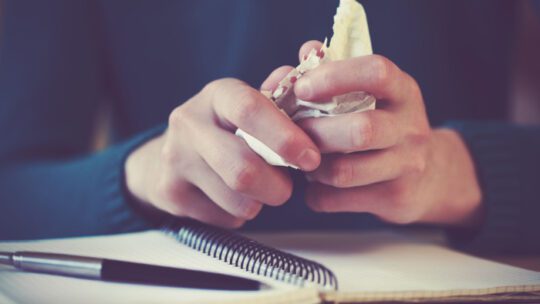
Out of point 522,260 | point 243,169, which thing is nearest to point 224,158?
point 243,169

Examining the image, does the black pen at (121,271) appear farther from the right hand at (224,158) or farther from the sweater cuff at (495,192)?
the sweater cuff at (495,192)

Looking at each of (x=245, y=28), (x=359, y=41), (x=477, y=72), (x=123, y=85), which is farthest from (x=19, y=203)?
(x=477, y=72)

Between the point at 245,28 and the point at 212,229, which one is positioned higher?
the point at 245,28

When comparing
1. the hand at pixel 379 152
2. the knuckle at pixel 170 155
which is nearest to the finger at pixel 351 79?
the hand at pixel 379 152

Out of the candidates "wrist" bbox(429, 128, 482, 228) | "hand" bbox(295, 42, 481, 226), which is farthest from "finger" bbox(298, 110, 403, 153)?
"wrist" bbox(429, 128, 482, 228)

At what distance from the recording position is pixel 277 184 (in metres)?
0.27

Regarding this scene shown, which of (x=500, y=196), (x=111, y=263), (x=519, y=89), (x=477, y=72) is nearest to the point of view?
(x=111, y=263)

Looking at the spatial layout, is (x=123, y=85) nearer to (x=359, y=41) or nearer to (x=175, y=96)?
(x=175, y=96)

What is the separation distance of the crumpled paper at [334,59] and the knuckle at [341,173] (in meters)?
0.03

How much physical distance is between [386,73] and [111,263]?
157 millimetres

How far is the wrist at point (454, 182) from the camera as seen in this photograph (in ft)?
1.19

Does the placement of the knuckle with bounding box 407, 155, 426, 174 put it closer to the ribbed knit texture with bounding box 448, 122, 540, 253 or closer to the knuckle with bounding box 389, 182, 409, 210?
the knuckle with bounding box 389, 182, 409, 210

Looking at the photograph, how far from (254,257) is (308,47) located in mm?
108

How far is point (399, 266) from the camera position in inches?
11.2
